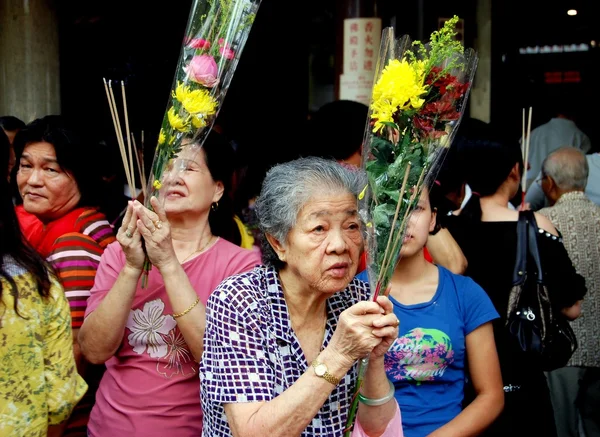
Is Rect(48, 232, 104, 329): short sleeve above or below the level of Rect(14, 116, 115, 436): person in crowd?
below

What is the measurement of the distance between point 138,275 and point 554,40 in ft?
33.4

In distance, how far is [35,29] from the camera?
663 cm

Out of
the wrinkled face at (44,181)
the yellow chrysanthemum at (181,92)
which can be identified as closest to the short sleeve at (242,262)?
the yellow chrysanthemum at (181,92)

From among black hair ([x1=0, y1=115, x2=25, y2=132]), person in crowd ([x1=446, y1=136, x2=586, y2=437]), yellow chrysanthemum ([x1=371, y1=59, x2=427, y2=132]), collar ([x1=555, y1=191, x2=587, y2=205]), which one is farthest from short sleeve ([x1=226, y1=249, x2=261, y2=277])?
black hair ([x1=0, y1=115, x2=25, y2=132])

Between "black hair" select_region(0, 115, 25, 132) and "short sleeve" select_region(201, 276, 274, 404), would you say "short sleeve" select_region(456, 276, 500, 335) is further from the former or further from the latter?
"black hair" select_region(0, 115, 25, 132)

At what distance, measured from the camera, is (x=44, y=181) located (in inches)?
140

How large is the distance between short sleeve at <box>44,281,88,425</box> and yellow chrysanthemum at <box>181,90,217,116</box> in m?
0.76

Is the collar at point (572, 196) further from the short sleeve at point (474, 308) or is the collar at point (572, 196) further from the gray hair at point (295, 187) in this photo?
the gray hair at point (295, 187)

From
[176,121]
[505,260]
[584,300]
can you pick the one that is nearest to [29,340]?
[176,121]

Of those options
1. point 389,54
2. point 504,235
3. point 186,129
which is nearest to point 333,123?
point 504,235

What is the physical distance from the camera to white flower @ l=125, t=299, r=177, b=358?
302 cm

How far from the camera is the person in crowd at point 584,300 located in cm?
471

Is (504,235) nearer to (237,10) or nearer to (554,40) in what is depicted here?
(237,10)

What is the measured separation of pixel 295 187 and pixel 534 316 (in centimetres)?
162
